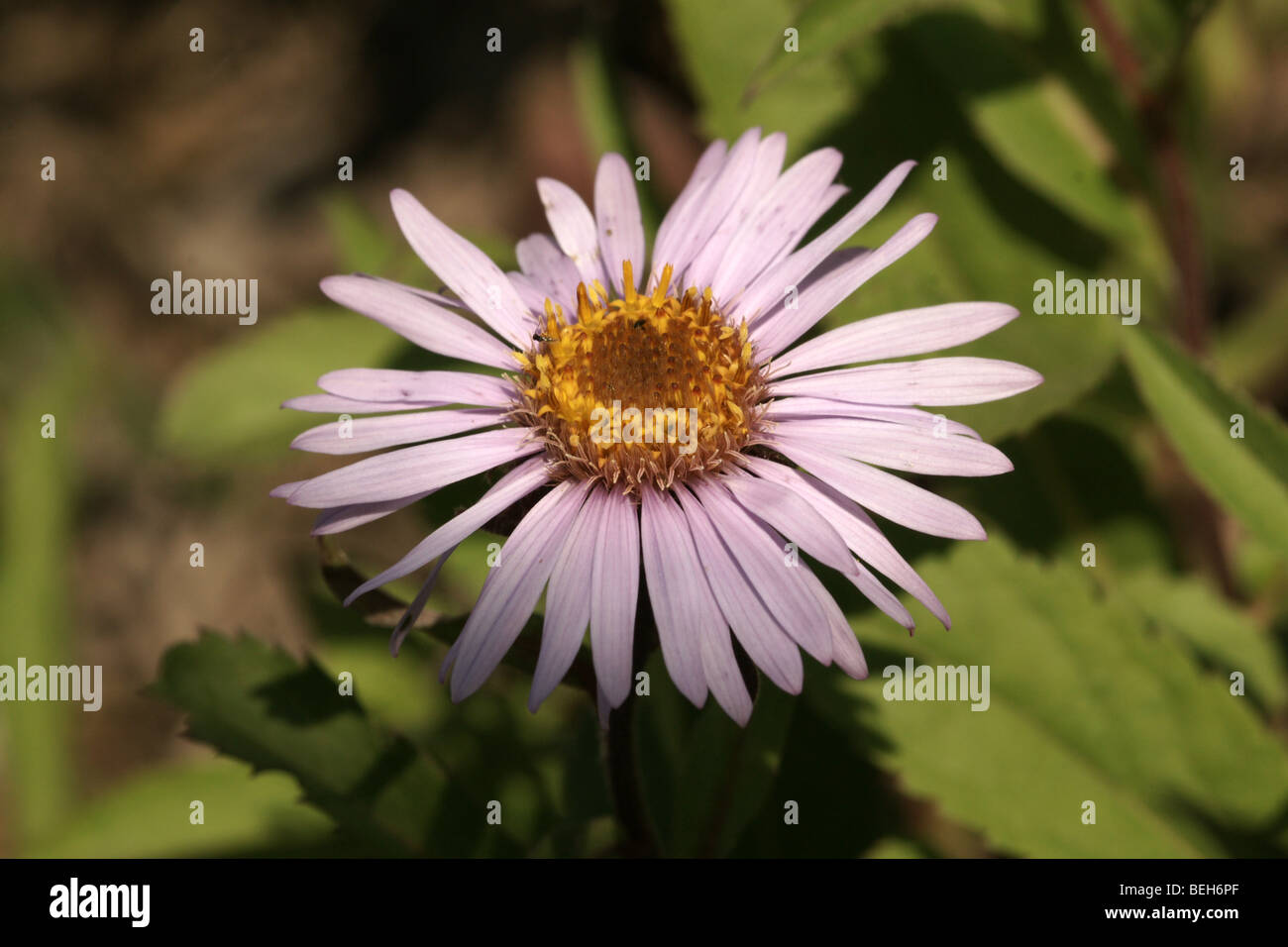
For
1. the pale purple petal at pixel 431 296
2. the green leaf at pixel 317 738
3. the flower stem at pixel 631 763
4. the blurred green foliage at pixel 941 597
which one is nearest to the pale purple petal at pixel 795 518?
the flower stem at pixel 631 763

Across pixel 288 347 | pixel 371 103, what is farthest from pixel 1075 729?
pixel 371 103

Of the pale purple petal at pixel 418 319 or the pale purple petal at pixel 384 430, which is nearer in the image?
the pale purple petal at pixel 384 430

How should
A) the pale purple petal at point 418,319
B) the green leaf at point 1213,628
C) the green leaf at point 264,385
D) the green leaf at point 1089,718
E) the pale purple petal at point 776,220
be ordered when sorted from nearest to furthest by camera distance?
the pale purple petal at point 418,319
the pale purple petal at point 776,220
the green leaf at point 1089,718
the green leaf at point 1213,628
the green leaf at point 264,385

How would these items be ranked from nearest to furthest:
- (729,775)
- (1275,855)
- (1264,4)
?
(729,775)
(1275,855)
(1264,4)

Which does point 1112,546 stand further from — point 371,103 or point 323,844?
point 371,103

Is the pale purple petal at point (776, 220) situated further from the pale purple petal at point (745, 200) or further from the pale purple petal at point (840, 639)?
the pale purple petal at point (840, 639)

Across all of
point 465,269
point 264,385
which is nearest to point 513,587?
point 465,269

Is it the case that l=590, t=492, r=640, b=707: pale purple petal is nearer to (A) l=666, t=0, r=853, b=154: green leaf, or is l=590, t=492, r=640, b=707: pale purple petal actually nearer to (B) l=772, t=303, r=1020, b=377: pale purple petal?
(B) l=772, t=303, r=1020, b=377: pale purple petal
